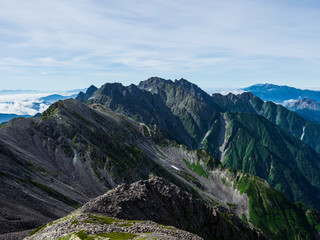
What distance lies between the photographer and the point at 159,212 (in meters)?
87.2

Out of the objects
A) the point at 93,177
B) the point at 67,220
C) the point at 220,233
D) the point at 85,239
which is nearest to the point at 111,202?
the point at 67,220

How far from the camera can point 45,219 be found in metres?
95.6

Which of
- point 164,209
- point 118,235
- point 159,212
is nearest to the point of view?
point 118,235

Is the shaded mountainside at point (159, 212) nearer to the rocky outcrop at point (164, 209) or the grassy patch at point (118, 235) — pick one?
the rocky outcrop at point (164, 209)

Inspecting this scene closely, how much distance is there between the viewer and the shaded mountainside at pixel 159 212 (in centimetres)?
7156

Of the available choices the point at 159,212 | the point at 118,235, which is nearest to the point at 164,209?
the point at 159,212

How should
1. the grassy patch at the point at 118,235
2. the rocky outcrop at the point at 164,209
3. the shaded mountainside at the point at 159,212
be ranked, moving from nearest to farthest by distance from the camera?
the grassy patch at the point at 118,235 < the shaded mountainside at the point at 159,212 < the rocky outcrop at the point at 164,209

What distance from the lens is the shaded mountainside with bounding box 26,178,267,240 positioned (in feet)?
235

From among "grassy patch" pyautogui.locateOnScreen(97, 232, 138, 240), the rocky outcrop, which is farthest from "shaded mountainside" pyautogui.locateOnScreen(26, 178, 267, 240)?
"grassy patch" pyautogui.locateOnScreen(97, 232, 138, 240)

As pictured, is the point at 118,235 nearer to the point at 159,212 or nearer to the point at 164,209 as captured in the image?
the point at 159,212

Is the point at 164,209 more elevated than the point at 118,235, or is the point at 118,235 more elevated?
the point at 118,235

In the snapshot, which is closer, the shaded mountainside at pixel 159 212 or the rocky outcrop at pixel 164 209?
the shaded mountainside at pixel 159 212

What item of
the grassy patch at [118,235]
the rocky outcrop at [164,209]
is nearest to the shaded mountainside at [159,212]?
the rocky outcrop at [164,209]

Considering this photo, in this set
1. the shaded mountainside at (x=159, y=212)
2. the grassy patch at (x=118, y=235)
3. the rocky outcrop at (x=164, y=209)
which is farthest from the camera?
the rocky outcrop at (x=164, y=209)
